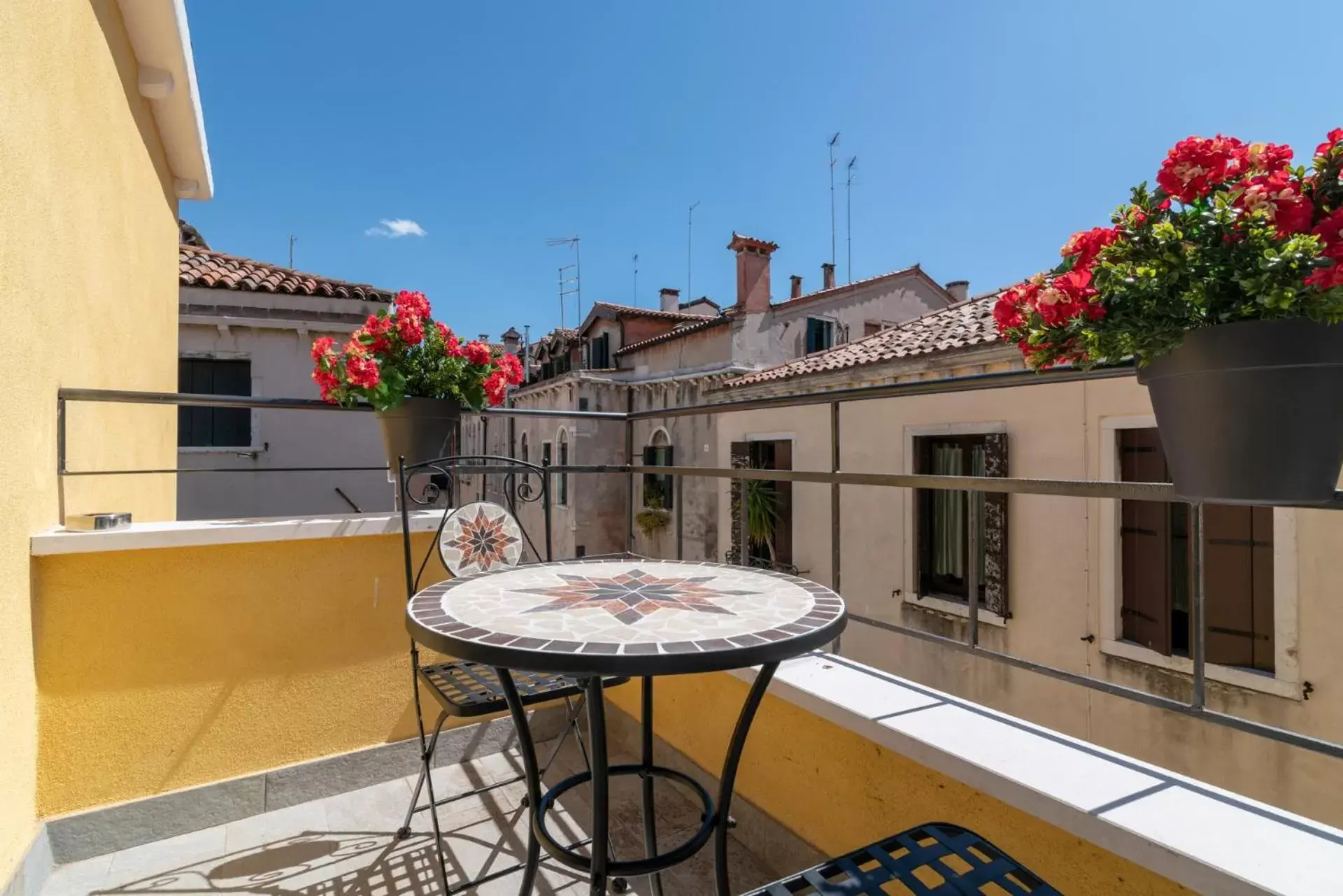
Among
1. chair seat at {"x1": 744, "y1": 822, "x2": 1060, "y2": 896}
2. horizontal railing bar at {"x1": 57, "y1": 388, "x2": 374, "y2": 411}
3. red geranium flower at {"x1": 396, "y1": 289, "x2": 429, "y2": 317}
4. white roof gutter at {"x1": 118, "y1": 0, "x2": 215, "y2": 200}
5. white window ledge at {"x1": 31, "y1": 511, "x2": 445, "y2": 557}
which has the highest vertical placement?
white roof gutter at {"x1": 118, "y1": 0, "x2": 215, "y2": 200}

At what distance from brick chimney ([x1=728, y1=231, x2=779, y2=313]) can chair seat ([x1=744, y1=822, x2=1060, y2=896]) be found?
12.2 m

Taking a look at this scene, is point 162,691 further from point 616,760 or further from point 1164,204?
point 1164,204

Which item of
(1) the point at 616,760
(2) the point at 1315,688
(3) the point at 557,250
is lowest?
(2) the point at 1315,688

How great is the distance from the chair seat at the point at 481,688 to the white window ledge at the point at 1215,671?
4650 millimetres

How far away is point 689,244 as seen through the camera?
18.4m

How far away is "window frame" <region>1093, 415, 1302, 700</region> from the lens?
469 centimetres

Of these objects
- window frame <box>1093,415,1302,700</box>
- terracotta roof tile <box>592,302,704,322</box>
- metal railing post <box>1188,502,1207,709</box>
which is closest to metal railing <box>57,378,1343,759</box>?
metal railing post <box>1188,502,1207,709</box>

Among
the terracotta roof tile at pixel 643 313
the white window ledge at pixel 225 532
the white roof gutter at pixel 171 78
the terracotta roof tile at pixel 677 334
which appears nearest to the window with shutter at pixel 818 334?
the terracotta roof tile at pixel 677 334

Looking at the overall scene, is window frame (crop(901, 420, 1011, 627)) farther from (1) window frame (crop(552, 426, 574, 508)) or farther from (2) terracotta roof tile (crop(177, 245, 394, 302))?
(1) window frame (crop(552, 426, 574, 508))

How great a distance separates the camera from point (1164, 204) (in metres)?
0.93

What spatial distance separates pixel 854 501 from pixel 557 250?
12.8m

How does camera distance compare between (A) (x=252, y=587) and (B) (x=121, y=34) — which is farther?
(B) (x=121, y=34)

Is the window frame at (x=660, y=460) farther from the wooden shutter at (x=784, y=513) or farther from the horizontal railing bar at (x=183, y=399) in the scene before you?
the horizontal railing bar at (x=183, y=399)

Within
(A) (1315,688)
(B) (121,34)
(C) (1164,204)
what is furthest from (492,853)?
(A) (1315,688)
